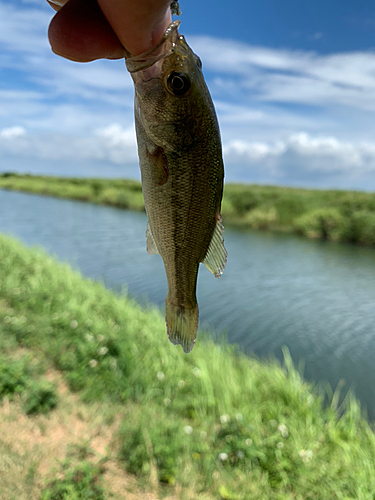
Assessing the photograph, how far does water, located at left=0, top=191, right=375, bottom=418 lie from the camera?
7762 millimetres

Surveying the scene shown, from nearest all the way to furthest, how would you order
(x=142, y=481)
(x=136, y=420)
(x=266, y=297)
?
1. (x=142, y=481)
2. (x=136, y=420)
3. (x=266, y=297)

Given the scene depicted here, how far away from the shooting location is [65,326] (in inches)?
228

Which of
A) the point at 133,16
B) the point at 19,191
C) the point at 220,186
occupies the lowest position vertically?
the point at 19,191

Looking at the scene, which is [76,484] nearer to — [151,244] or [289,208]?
[151,244]

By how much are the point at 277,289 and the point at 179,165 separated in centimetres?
1082

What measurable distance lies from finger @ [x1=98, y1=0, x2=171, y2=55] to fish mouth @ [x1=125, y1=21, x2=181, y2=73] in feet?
0.09

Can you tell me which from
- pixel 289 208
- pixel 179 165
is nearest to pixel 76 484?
pixel 179 165

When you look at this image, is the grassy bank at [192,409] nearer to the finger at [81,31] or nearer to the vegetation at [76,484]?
the vegetation at [76,484]

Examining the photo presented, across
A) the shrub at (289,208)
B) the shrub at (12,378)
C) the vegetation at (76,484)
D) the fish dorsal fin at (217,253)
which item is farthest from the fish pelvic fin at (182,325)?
the shrub at (289,208)

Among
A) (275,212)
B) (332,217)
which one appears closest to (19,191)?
(275,212)

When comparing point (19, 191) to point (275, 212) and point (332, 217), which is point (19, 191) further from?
point (332, 217)

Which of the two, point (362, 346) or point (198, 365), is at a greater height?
point (198, 365)

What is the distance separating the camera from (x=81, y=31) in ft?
3.76

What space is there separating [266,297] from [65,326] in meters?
6.39
